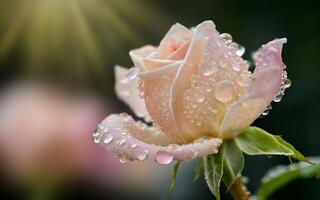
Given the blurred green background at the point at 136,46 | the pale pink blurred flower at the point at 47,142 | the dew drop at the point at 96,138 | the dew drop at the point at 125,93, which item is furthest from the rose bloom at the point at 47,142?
the dew drop at the point at 96,138

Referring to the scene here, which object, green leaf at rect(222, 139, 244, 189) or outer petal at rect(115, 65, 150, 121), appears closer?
green leaf at rect(222, 139, 244, 189)

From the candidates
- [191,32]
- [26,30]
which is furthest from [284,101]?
[191,32]

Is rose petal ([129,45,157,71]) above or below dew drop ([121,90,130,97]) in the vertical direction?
above

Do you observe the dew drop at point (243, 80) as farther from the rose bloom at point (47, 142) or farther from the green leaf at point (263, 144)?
the rose bloom at point (47, 142)

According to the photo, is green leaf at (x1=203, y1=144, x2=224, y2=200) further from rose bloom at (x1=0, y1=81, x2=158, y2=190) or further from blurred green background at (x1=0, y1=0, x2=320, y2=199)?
blurred green background at (x1=0, y1=0, x2=320, y2=199)

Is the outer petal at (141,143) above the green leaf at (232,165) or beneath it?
above

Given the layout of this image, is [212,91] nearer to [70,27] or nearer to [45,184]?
[45,184]

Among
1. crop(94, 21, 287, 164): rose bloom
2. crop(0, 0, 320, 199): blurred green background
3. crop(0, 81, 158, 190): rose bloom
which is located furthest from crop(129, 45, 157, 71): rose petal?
crop(0, 0, 320, 199): blurred green background

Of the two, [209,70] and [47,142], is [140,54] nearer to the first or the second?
[209,70]
